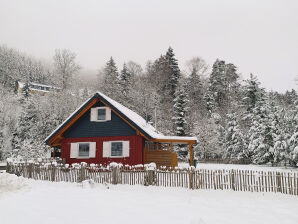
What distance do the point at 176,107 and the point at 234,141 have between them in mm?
10512

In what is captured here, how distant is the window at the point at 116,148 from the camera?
18.7 metres

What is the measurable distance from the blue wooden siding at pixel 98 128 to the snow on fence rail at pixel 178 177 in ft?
15.0

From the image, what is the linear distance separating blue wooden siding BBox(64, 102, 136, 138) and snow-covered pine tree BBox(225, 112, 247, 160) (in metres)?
23.0

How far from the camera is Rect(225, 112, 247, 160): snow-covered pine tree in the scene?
3569cm

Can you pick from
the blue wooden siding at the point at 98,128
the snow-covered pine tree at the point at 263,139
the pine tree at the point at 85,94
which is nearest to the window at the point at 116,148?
the blue wooden siding at the point at 98,128

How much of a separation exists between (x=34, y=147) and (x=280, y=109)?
3171cm

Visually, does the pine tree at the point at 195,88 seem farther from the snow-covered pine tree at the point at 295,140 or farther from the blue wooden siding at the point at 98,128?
the blue wooden siding at the point at 98,128

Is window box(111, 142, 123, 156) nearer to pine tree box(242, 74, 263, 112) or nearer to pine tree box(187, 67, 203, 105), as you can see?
pine tree box(242, 74, 263, 112)

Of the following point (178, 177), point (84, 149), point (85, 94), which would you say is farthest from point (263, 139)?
point (85, 94)

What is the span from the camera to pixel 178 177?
1243 centimetres

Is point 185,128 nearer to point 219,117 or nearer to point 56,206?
point 219,117

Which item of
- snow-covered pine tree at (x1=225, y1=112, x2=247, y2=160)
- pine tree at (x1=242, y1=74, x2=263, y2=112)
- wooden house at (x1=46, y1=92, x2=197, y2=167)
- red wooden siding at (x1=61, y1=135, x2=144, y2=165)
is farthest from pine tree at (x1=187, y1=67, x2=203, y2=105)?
red wooden siding at (x1=61, y1=135, x2=144, y2=165)

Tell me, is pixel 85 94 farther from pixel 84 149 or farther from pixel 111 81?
pixel 84 149

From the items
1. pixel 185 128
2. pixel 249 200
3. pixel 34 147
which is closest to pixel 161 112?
pixel 185 128
